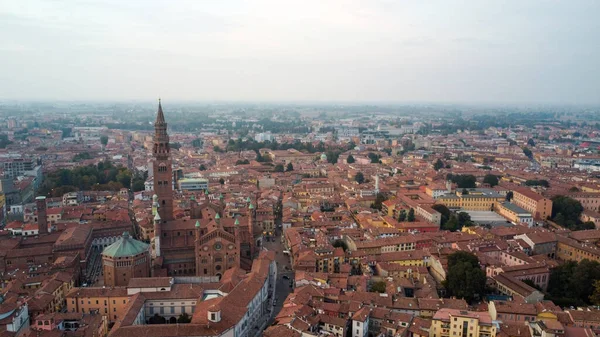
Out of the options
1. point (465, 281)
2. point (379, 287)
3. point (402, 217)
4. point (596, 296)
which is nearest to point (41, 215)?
point (379, 287)

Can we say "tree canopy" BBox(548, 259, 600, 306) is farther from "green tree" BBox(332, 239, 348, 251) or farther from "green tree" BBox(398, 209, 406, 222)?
"green tree" BBox(398, 209, 406, 222)

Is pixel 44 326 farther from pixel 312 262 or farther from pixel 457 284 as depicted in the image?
Answer: pixel 457 284

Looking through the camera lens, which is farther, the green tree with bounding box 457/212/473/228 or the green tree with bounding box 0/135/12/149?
the green tree with bounding box 0/135/12/149

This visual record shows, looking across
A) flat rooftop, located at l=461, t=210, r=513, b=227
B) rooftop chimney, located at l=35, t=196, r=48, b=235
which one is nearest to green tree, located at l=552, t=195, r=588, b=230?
flat rooftop, located at l=461, t=210, r=513, b=227

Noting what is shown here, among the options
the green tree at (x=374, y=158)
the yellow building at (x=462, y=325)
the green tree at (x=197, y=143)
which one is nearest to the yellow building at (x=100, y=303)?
the yellow building at (x=462, y=325)

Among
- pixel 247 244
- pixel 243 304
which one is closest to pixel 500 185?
pixel 247 244

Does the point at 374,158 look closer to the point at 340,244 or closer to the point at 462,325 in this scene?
the point at 340,244
